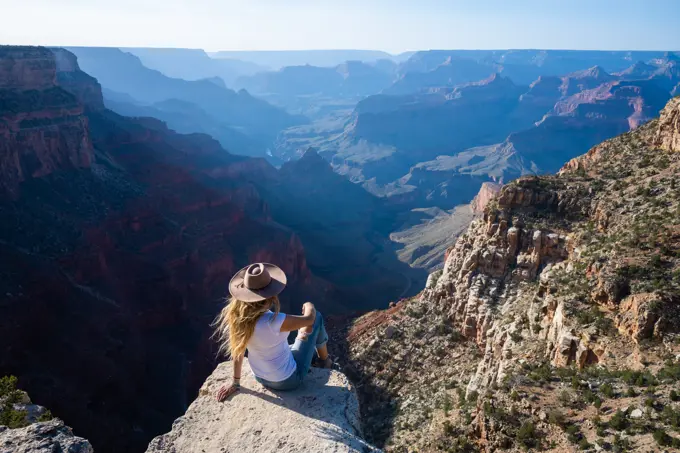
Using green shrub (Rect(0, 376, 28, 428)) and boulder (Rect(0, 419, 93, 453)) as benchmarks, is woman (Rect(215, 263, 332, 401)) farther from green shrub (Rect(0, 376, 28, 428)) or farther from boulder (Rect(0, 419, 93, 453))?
green shrub (Rect(0, 376, 28, 428))

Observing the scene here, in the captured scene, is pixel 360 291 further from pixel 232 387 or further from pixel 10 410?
pixel 232 387

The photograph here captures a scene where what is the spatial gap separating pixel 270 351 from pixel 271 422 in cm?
109

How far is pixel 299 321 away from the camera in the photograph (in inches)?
320

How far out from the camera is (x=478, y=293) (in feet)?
69.8

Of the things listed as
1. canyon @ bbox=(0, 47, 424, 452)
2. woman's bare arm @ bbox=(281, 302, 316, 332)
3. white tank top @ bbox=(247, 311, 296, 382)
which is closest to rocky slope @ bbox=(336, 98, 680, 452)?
woman's bare arm @ bbox=(281, 302, 316, 332)

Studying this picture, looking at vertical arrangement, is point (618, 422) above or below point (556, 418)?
above

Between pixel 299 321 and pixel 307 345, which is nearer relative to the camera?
pixel 299 321

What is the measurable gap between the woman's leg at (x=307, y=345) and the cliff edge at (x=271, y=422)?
1.23 feet

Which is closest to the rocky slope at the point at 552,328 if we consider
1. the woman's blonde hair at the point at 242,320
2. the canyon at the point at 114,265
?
the woman's blonde hair at the point at 242,320

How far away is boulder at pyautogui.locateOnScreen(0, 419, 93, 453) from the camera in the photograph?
6.64 meters

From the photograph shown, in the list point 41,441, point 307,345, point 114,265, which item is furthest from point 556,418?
point 114,265

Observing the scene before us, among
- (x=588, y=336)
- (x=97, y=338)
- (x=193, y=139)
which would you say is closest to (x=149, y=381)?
(x=97, y=338)

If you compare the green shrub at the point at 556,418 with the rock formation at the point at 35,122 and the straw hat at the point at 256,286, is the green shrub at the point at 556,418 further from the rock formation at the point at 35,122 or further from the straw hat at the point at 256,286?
the rock formation at the point at 35,122

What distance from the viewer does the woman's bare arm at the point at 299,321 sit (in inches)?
312
